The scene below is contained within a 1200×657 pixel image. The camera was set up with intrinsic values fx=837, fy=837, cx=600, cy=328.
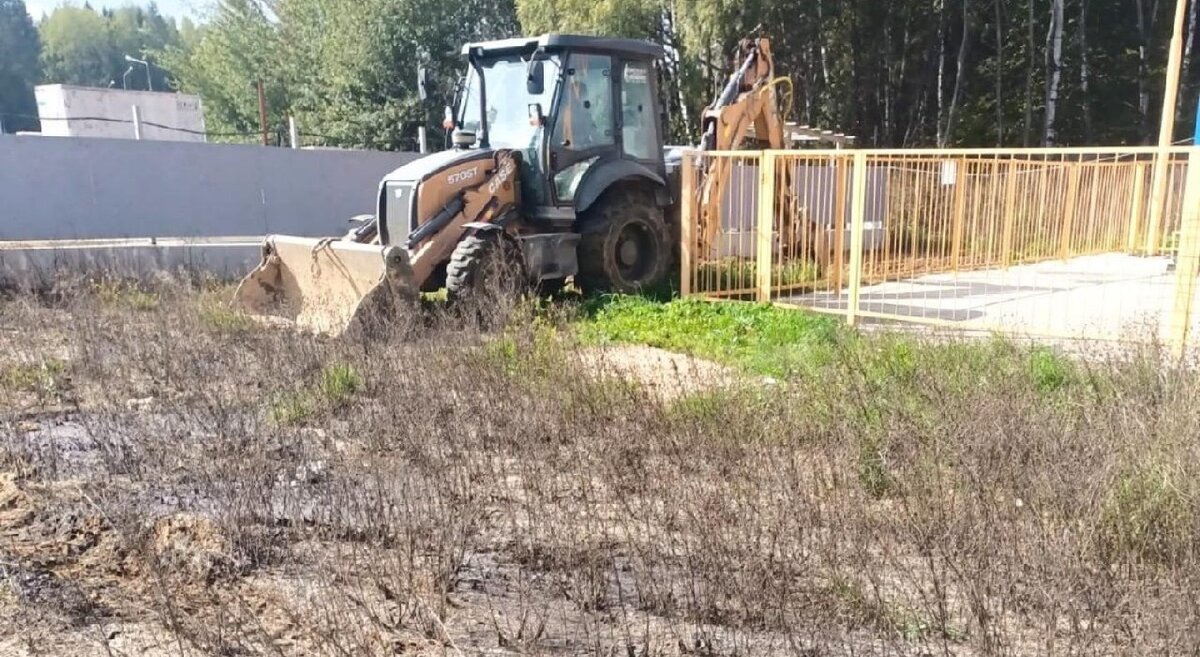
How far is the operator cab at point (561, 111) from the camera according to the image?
8508 millimetres

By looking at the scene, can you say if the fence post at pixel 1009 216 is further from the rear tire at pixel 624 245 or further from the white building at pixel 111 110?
the white building at pixel 111 110

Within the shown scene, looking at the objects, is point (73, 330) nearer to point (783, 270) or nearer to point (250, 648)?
point (250, 648)

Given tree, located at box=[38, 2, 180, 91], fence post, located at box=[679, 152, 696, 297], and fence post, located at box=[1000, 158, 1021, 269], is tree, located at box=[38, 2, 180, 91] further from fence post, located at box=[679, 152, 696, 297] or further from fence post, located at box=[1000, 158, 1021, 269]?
fence post, located at box=[1000, 158, 1021, 269]

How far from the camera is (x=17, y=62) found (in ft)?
253

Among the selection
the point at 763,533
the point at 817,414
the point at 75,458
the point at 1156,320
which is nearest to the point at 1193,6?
the point at 1156,320

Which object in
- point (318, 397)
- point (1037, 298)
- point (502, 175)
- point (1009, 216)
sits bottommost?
point (1037, 298)

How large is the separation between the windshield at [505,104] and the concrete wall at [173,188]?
674 cm

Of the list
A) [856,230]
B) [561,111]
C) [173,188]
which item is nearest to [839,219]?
[856,230]

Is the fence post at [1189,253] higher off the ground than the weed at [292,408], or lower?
higher

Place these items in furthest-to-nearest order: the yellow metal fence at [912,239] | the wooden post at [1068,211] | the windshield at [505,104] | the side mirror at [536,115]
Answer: the wooden post at [1068,211] < the windshield at [505,104] < the side mirror at [536,115] < the yellow metal fence at [912,239]

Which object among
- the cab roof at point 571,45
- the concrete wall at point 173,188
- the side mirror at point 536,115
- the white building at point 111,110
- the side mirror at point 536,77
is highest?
the white building at point 111,110

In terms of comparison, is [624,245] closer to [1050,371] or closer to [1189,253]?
[1050,371]

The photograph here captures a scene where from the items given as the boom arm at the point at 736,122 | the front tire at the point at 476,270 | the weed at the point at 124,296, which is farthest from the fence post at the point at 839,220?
the weed at the point at 124,296

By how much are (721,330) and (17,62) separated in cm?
9168
